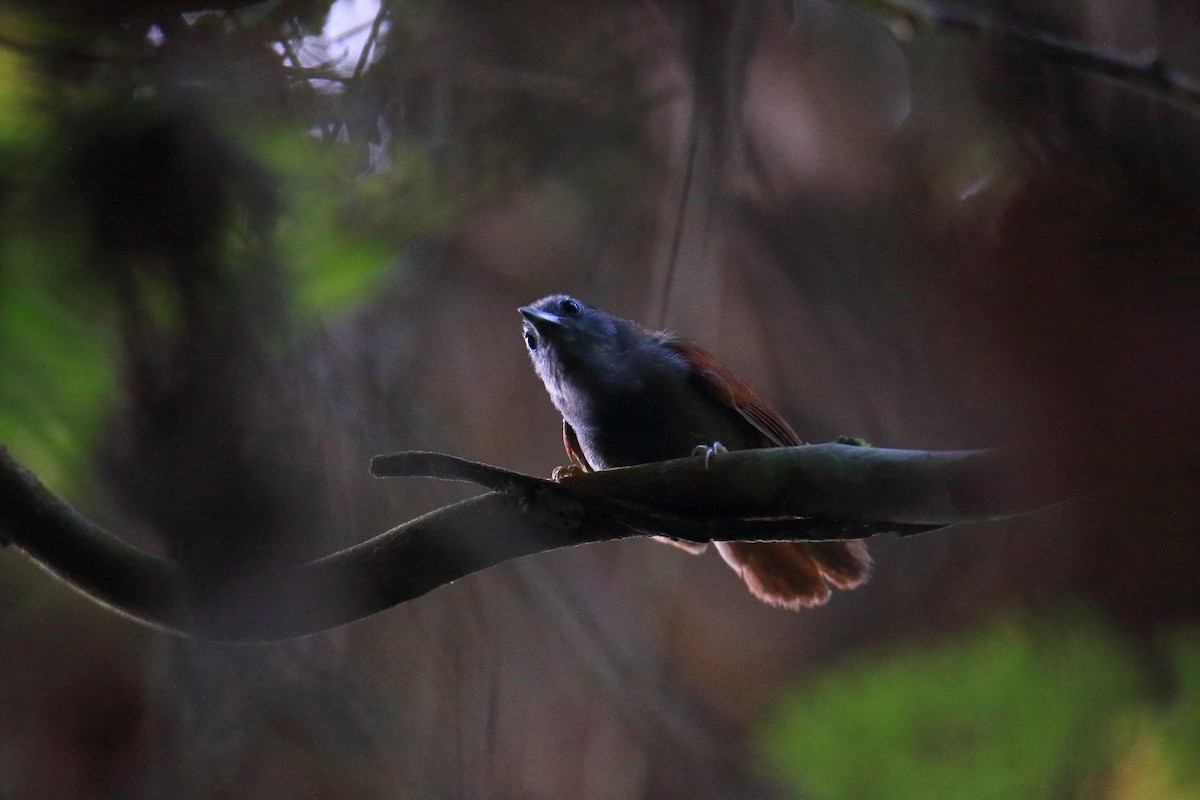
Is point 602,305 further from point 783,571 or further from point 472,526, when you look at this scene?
point 472,526

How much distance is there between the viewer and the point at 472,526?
1274mm

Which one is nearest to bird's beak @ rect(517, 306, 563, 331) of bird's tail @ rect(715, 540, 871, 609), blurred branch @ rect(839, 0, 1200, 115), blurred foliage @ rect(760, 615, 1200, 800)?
bird's tail @ rect(715, 540, 871, 609)

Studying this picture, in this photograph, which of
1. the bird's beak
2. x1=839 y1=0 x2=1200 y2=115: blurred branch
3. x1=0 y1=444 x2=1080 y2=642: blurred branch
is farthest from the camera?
the bird's beak

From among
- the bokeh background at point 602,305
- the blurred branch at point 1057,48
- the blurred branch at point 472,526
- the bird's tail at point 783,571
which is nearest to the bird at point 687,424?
the bird's tail at point 783,571

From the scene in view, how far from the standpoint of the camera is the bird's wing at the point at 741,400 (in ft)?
6.53

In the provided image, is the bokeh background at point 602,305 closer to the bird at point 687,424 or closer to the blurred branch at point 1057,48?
the blurred branch at point 1057,48

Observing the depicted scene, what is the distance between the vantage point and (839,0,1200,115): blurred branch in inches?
50.6

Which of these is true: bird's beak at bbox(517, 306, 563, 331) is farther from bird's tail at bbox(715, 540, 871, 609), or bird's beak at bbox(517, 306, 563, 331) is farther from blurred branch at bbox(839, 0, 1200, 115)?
blurred branch at bbox(839, 0, 1200, 115)

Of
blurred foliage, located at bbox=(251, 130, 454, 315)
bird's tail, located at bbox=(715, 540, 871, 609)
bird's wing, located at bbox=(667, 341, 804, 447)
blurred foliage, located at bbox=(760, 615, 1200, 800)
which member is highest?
blurred foliage, located at bbox=(251, 130, 454, 315)

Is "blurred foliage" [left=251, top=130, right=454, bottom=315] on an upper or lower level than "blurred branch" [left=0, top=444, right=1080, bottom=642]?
upper

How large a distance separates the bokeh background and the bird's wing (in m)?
0.17

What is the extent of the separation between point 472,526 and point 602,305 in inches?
79.4

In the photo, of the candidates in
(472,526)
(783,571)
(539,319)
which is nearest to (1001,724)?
(783,571)

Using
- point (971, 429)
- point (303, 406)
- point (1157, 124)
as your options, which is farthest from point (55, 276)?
point (1157, 124)
